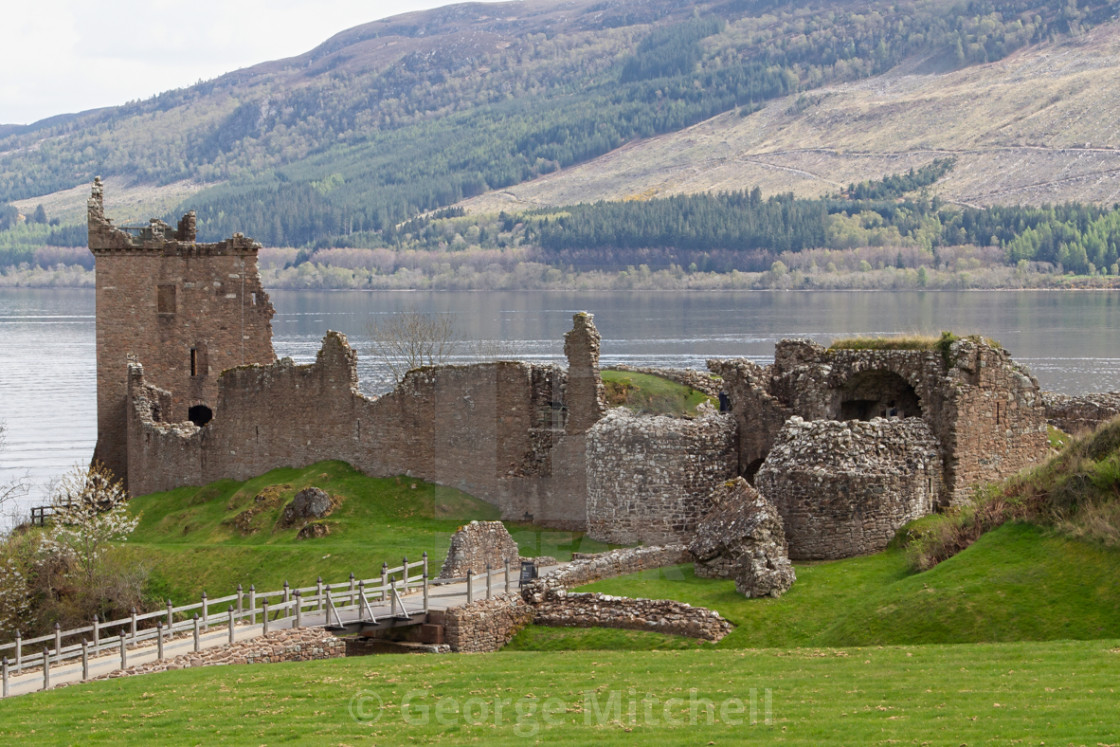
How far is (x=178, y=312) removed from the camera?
60375mm

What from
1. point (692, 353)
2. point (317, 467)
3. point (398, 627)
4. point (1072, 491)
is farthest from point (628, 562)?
point (692, 353)

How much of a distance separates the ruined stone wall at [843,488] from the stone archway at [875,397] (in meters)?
3.91

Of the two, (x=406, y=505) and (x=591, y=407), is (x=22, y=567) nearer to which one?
(x=406, y=505)

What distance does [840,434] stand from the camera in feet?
111

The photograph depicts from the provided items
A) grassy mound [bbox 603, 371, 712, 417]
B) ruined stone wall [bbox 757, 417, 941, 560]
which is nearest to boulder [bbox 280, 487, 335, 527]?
grassy mound [bbox 603, 371, 712, 417]

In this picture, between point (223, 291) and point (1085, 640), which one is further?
point (223, 291)

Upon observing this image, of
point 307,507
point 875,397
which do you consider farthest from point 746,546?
point 307,507

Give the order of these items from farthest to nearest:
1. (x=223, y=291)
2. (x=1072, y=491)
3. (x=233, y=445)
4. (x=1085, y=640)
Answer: (x=223, y=291)
(x=233, y=445)
(x=1072, y=491)
(x=1085, y=640)

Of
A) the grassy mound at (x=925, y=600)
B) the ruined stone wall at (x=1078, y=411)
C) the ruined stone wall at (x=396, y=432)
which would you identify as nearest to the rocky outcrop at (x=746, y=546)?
the grassy mound at (x=925, y=600)

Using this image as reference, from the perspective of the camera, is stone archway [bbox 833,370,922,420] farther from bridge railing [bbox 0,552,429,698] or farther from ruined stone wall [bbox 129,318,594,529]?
bridge railing [bbox 0,552,429,698]

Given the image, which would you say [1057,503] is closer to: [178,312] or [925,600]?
[925,600]

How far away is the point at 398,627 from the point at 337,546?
11798mm

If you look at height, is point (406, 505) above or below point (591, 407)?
below

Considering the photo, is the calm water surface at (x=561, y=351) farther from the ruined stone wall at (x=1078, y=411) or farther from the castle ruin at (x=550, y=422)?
the ruined stone wall at (x=1078, y=411)
